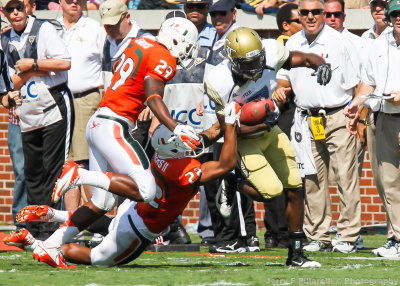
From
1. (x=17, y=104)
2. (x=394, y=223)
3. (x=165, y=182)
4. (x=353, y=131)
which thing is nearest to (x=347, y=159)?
(x=353, y=131)

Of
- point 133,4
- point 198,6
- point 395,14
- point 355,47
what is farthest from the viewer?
point 133,4

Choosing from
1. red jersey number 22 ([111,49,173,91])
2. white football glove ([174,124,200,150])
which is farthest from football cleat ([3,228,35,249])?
white football glove ([174,124,200,150])

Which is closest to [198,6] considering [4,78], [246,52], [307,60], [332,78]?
[332,78]

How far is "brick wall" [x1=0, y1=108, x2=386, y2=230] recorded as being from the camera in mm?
11477

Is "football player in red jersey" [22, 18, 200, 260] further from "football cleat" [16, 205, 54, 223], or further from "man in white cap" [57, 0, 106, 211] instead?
"man in white cap" [57, 0, 106, 211]

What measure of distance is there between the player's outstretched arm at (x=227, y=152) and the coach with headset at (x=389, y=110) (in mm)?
1950

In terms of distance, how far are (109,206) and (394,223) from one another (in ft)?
8.42

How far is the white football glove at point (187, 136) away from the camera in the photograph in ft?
22.4

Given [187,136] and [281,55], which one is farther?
[281,55]

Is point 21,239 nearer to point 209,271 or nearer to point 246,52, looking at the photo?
point 209,271

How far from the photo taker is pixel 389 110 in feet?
28.1

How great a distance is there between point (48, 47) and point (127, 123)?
2.40 metres

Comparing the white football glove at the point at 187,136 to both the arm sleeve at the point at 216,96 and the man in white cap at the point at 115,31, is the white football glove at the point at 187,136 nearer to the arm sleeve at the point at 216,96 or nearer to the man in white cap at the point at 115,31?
the arm sleeve at the point at 216,96

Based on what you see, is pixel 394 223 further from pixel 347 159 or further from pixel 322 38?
pixel 322 38
